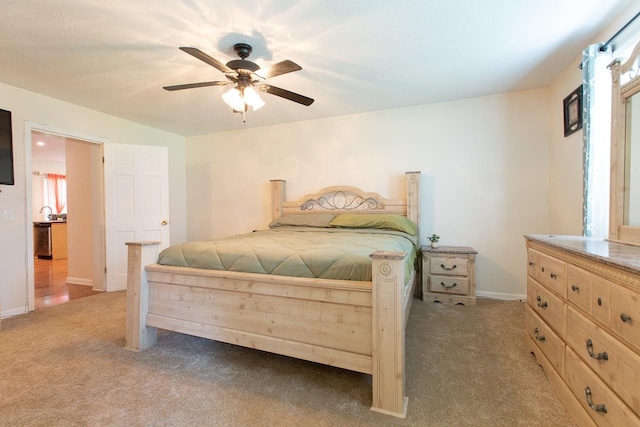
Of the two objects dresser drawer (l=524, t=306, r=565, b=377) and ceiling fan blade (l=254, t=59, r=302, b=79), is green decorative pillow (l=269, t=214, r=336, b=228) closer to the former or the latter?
ceiling fan blade (l=254, t=59, r=302, b=79)

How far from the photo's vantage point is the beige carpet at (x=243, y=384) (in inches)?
56.2

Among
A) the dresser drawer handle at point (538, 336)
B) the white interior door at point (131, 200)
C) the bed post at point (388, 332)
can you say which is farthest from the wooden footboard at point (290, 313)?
the white interior door at point (131, 200)

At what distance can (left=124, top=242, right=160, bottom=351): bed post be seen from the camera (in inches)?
82.7

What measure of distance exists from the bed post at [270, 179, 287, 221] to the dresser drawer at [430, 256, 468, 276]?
2.23 meters

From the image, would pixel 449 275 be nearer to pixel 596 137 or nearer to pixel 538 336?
pixel 538 336

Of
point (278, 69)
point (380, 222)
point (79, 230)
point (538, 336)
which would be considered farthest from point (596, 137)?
point (79, 230)

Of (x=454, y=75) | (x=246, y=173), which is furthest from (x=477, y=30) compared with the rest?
(x=246, y=173)

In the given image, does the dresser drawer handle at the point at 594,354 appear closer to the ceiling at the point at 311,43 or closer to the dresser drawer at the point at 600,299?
the dresser drawer at the point at 600,299

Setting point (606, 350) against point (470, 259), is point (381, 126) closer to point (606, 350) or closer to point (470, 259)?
point (470, 259)

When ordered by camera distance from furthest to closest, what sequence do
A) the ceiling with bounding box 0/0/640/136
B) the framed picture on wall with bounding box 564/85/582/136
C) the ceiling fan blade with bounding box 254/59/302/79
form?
the framed picture on wall with bounding box 564/85/582/136, the ceiling fan blade with bounding box 254/59/302/79, the ceiling with bounding box 0/0/640/136

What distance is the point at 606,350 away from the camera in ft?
3.69

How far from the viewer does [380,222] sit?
3.25 metres

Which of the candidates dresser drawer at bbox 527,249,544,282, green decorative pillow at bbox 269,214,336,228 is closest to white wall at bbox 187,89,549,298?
green decorative pillow at bbox 269,214,336,228

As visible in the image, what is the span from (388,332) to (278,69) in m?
1.89
